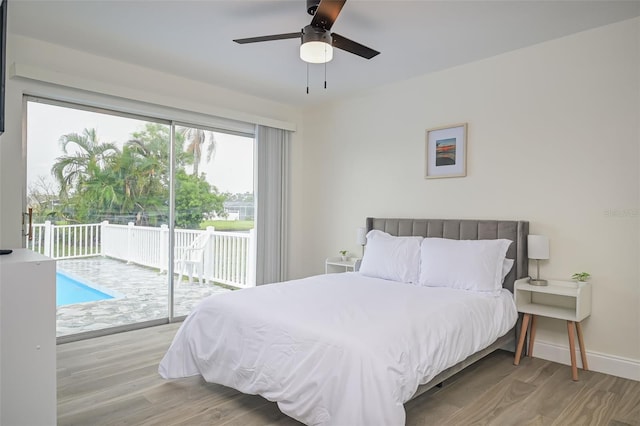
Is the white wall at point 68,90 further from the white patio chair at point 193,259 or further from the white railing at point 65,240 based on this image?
the white patio chair at point 193,259

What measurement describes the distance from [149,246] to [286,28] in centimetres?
269

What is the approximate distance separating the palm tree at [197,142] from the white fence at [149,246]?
33.7 inches

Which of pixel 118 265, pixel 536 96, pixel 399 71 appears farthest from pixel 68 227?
pixel 536 96

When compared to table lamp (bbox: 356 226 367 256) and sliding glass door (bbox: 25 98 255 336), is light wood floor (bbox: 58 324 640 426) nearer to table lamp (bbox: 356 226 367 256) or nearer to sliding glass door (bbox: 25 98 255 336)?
sliding glass door (bbox: 25 98 255 336)

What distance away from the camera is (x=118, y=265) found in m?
4.09

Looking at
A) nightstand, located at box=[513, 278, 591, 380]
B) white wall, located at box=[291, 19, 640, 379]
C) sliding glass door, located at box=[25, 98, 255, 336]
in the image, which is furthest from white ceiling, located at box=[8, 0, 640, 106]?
nightstand, located at box=[513, 278, 591, 380]

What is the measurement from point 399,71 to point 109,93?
283cm

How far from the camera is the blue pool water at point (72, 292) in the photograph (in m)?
3.77

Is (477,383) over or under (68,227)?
under

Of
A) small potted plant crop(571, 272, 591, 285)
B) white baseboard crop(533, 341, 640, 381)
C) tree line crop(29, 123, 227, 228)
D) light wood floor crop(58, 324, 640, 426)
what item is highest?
tree line crop(29, 123, 227, 228)

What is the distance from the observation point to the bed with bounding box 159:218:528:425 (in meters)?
1.96

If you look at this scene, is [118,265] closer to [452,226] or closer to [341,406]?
[341,406]

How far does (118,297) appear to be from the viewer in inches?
163

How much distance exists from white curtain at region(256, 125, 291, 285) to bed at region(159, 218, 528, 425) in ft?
5.27
